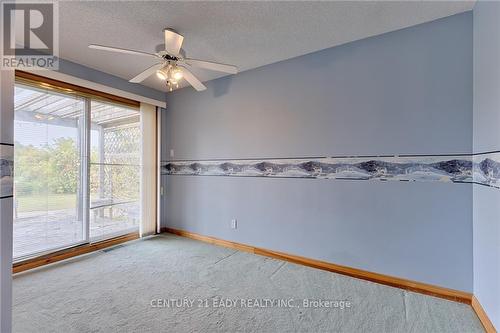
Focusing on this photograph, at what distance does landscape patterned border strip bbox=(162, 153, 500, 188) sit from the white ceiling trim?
1478 mm

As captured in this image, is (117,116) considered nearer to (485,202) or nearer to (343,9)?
(343,9)

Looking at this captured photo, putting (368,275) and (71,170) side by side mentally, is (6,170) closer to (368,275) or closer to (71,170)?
(71,170)

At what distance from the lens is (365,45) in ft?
7.70

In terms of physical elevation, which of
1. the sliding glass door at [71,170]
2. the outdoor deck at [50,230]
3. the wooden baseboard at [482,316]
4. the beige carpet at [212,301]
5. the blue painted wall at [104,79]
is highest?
the blue painted wall at [104,79]

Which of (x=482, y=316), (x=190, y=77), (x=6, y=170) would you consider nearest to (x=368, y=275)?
(x=482, y=316)

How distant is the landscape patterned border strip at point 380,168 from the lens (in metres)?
1.79

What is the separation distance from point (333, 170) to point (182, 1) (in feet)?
6.81

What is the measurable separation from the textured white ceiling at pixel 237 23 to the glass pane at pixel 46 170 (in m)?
0.66

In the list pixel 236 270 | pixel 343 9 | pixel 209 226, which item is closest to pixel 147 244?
pixel 209 226

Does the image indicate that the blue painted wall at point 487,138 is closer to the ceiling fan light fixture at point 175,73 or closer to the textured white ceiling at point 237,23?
the textured white ceiling at point 237,23

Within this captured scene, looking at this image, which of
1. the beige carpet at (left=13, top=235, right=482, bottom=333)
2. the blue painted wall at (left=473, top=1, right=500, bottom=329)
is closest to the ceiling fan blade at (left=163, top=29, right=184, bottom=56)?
the beige carpet at (left=13, top=235, right=482, bottom=333)

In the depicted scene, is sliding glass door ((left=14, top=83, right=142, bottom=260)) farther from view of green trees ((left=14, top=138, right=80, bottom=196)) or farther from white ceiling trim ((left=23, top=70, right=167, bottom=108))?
white ceiling trim ((left=23, top=70, right=167, bottom=108))

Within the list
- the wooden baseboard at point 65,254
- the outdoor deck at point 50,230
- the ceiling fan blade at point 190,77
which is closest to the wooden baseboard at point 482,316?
the ceiling fan blade at point 190,77

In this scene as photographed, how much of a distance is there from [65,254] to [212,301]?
2.09 meters
